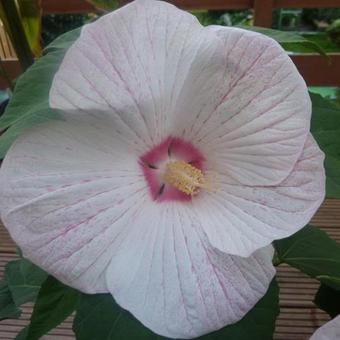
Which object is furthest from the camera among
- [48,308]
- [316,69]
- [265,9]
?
[316,69]

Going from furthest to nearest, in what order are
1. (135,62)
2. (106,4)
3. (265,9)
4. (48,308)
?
(265,9) → (106,4) → (48,308) → (135,62)

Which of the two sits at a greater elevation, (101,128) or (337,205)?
(101,128)

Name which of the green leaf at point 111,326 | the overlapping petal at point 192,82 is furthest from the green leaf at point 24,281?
the overlapping petal at point 192,82

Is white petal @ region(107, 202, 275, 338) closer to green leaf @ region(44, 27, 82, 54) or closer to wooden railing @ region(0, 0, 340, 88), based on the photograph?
green leaf @ region(44, 27, 82, 54)

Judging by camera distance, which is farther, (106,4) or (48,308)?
(106,4)

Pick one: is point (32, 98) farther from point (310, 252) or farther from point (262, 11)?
point (262, 11)

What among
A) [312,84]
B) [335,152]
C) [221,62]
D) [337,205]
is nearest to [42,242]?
[221,62]

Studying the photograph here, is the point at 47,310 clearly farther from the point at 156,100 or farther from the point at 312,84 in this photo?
the point at 312,84

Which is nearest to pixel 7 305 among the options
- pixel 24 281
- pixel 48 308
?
pixel 24 281
